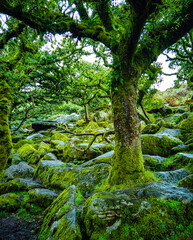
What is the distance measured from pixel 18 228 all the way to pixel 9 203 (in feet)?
4.13

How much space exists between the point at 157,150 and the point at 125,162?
11.2 feet

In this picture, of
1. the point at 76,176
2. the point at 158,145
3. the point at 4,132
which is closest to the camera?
the point at 4,132

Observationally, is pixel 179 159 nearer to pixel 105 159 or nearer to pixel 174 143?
pixel 174 143

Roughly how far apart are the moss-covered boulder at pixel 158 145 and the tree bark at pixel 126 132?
2896 mm

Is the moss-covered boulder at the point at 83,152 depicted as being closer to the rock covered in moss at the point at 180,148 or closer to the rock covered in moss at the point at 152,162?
the rock covered in moss at the point at 152,162

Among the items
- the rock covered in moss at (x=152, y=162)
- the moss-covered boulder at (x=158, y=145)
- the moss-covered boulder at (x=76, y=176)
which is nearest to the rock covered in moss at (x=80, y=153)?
the moss-covered boulder at (x=76, y=176)

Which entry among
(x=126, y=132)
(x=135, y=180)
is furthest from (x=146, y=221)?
(x=126, y=132)

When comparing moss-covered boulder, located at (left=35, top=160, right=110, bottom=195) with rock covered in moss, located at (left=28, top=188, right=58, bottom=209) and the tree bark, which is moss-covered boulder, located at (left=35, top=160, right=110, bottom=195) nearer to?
rock covered in moss, located at (left=28, top=188, right=58, bottom=209)

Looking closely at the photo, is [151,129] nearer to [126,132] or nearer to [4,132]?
[126,132]

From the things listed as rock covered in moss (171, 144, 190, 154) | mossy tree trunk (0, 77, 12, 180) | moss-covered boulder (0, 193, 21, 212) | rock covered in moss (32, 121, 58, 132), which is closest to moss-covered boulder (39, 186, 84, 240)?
mossy tree trunk (0, 77, 12, 180)

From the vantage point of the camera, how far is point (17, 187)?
5.88 m

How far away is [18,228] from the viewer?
376 centimetres

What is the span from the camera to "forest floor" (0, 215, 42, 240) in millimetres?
3387

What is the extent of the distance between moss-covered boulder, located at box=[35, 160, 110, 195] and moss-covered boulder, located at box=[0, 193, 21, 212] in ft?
5.09
